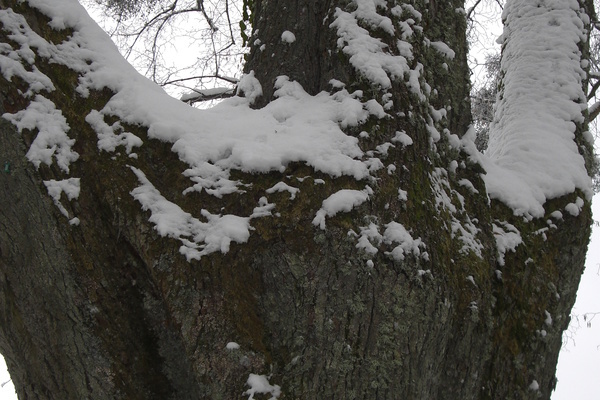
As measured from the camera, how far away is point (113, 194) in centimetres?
142

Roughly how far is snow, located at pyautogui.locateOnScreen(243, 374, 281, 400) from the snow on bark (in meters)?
1.15

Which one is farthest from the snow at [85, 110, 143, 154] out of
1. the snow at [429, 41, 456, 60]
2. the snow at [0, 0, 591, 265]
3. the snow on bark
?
the snow on bark

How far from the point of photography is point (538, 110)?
2213 millimetres

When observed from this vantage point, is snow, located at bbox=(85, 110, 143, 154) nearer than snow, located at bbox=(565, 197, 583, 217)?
Yes

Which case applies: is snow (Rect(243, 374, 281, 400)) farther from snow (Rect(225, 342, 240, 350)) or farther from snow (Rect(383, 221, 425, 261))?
snow (Rect(383, 221, 425, 261))

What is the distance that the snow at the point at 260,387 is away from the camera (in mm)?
1306

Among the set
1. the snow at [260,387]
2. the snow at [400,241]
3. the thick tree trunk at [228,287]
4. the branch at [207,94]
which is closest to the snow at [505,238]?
the thick tree trunk at [228,287]

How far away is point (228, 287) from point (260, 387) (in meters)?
0.27

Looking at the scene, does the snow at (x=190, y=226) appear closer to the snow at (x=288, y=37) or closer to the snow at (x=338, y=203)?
the snow at (x=338, y=203)

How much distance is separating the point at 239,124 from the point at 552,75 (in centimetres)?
147

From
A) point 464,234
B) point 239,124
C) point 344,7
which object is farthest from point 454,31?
point 239,124

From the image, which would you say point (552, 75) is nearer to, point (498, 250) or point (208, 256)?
point (498, 250)

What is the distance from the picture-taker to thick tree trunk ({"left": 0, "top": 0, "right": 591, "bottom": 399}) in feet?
4.42

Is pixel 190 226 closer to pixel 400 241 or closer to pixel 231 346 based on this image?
pixel 231 346
